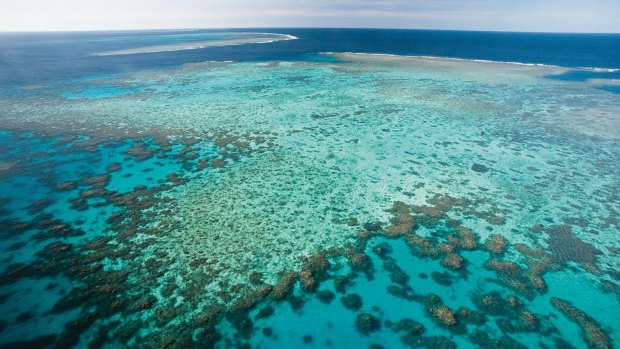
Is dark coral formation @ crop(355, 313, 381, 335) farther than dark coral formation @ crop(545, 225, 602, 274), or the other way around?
dark coral formation @ crop(545, 225, 602, 274)

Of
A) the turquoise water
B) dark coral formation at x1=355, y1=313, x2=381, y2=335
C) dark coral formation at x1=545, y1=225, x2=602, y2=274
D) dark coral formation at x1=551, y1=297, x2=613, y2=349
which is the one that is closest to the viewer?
dark coral formation at x1=551, y1=297, x2=613, y2=349

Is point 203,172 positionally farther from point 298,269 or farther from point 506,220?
point 506,220

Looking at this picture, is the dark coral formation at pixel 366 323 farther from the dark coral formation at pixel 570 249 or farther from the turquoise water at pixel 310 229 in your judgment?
the dark coral formation at pixel 570 249

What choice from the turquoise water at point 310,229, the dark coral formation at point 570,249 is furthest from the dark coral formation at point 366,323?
the dark coral formation at point 570,249

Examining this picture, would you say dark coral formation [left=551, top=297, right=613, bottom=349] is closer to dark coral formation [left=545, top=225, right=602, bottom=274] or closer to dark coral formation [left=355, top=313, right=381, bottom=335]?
dark coral formation [left=545, top=225, right=602, bottom=274]

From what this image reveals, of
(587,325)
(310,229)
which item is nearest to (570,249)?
(587,325)

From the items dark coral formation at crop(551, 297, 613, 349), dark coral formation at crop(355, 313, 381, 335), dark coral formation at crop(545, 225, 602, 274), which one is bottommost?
dark coral formation at crop(355, 313, 381, 335)

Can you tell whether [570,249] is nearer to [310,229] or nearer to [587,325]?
[587,325]

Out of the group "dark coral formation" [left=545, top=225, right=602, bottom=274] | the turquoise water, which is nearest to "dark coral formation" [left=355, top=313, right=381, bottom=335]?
the turquoise water
